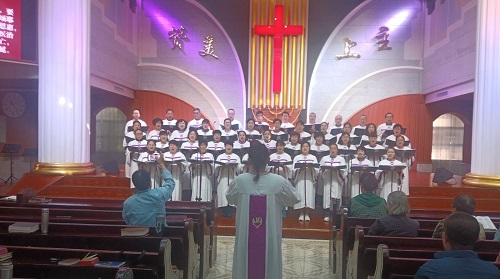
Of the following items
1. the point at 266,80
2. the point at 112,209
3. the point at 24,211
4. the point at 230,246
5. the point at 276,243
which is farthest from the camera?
the point at 266,80

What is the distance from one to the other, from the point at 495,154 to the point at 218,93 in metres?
7.35

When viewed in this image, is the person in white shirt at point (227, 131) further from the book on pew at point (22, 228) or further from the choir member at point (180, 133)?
the book on pew at point (22, 228)

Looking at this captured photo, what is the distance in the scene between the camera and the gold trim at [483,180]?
7.56 meters

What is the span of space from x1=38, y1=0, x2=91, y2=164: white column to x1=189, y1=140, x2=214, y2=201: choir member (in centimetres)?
222

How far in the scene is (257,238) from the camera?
12.0ft

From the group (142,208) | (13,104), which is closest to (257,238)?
(142,208)

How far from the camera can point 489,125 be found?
7641 millimetres

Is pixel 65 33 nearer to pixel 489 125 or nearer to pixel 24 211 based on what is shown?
pixel 24 211

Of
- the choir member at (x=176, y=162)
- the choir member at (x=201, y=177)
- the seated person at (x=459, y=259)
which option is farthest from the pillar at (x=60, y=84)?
the seated person at (x=459, y=259)

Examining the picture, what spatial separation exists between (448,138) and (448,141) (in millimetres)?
102

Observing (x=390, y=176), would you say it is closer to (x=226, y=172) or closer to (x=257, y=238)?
(x=226, y=172)

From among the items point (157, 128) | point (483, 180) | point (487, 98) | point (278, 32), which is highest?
point (278, 32)

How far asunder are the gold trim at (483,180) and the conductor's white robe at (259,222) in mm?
5447

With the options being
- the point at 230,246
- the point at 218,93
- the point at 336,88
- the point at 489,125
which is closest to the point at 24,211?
the point at 230,246
